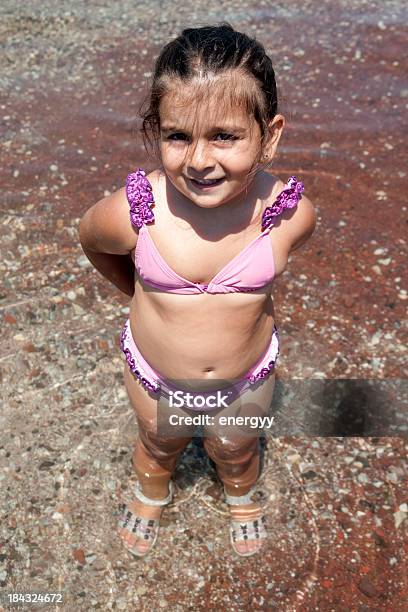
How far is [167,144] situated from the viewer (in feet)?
7.49

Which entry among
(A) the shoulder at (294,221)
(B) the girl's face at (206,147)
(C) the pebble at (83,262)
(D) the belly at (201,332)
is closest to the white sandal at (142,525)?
(D) the belly at (201,332)

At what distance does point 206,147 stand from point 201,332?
2.47 feet

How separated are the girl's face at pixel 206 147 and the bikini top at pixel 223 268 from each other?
243 millimetres

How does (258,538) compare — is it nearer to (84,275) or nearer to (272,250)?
(272,250)

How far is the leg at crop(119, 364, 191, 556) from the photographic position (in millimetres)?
3021

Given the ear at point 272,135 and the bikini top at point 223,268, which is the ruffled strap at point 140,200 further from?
the ear at point 272,135

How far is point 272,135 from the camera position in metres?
2.39

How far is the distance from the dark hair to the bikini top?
1.19 ft

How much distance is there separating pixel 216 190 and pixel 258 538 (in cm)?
222

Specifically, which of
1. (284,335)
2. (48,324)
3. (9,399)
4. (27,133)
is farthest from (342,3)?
(9,399)

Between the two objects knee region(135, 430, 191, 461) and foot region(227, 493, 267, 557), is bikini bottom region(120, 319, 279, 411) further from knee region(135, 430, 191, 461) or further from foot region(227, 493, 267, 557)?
foot region(227, 493, 267, 557)

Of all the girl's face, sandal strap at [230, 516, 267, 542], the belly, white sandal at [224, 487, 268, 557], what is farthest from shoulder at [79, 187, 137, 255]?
sandal strap at [230, 516, 267, 542]

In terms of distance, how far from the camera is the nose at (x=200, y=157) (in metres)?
2.21

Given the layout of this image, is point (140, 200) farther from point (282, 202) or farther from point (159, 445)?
point (159, 445)
